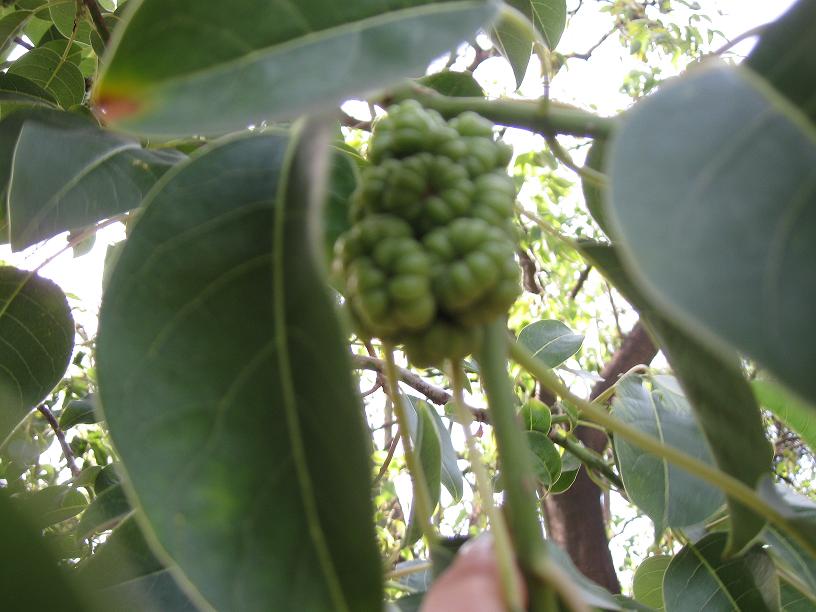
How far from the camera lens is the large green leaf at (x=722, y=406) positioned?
486 millimetres

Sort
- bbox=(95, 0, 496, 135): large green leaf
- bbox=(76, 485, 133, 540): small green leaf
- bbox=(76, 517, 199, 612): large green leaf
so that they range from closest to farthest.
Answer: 1. bbox=(95, 0, 496, 135): large green leaf
2. bbox=(76, 517, 199, 612): large green leaf
3. bbox=(76, 485, 133, 540): small green leaf

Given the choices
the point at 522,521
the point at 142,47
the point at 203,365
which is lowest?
the point at 522,521

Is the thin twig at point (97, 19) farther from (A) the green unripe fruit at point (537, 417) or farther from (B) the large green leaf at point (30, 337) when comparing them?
(A) the green unripe fruit at point (537, 417)

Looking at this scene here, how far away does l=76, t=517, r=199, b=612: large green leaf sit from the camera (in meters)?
0.62

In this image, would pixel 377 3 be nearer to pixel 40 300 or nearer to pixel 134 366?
pixel 134 366

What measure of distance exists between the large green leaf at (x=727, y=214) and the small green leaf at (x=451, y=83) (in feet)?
1.02

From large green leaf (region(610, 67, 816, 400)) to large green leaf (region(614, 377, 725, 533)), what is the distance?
0.47 metres

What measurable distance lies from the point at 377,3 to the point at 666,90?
159mm

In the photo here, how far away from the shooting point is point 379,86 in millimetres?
322

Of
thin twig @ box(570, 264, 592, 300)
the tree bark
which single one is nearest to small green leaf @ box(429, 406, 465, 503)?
the tree bark

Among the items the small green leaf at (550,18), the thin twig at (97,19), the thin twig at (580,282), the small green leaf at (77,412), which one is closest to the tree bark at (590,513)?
the thin twig at (580,282)

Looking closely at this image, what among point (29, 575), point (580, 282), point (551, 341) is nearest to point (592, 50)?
point (580, 282)

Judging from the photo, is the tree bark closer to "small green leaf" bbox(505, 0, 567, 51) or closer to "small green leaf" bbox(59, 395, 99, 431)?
"small green leaf" bbox(59, 395, 99, 431)

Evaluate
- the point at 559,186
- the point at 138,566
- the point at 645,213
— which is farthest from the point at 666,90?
the point at 559,186
